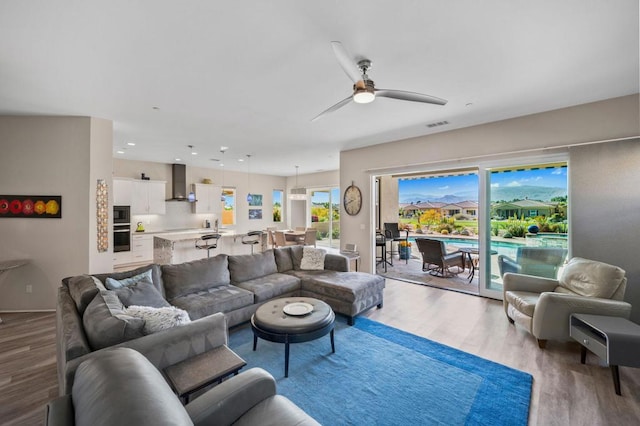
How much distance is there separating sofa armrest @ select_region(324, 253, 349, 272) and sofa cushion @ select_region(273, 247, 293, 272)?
0.63 metres

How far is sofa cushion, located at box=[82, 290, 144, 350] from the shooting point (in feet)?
5.40

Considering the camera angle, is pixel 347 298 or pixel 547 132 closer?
pixel 347 298

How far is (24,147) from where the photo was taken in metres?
3.94

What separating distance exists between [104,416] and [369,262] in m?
5.27

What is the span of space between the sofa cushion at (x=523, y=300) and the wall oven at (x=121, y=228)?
8254 millimetres

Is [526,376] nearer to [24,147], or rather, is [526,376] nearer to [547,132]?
[547,132]

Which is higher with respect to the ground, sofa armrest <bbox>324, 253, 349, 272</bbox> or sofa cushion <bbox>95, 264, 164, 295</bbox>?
sofa cushion <bbox>95, 264, 164, 295</bbox>

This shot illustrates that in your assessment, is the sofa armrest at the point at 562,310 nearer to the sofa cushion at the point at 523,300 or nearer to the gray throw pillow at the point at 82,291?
the sofa cushion at the point at 523,300

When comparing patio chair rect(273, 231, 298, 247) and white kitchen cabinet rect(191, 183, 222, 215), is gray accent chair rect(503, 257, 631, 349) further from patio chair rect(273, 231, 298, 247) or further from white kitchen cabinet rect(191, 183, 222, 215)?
white kitchen cabinet rect(191, 183, 222, 215)

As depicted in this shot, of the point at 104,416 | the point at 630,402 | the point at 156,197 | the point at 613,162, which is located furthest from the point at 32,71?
the point at 613,162

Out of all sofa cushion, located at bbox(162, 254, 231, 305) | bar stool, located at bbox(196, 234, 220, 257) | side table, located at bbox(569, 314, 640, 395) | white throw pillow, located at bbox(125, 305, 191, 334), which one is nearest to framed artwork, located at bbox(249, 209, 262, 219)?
bar stool, located at bbox(196, 234, 220, 257)

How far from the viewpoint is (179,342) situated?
183 cm

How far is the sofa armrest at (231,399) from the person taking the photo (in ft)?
4.25

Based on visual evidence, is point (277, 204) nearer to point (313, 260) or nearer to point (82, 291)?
point (313, 260)
